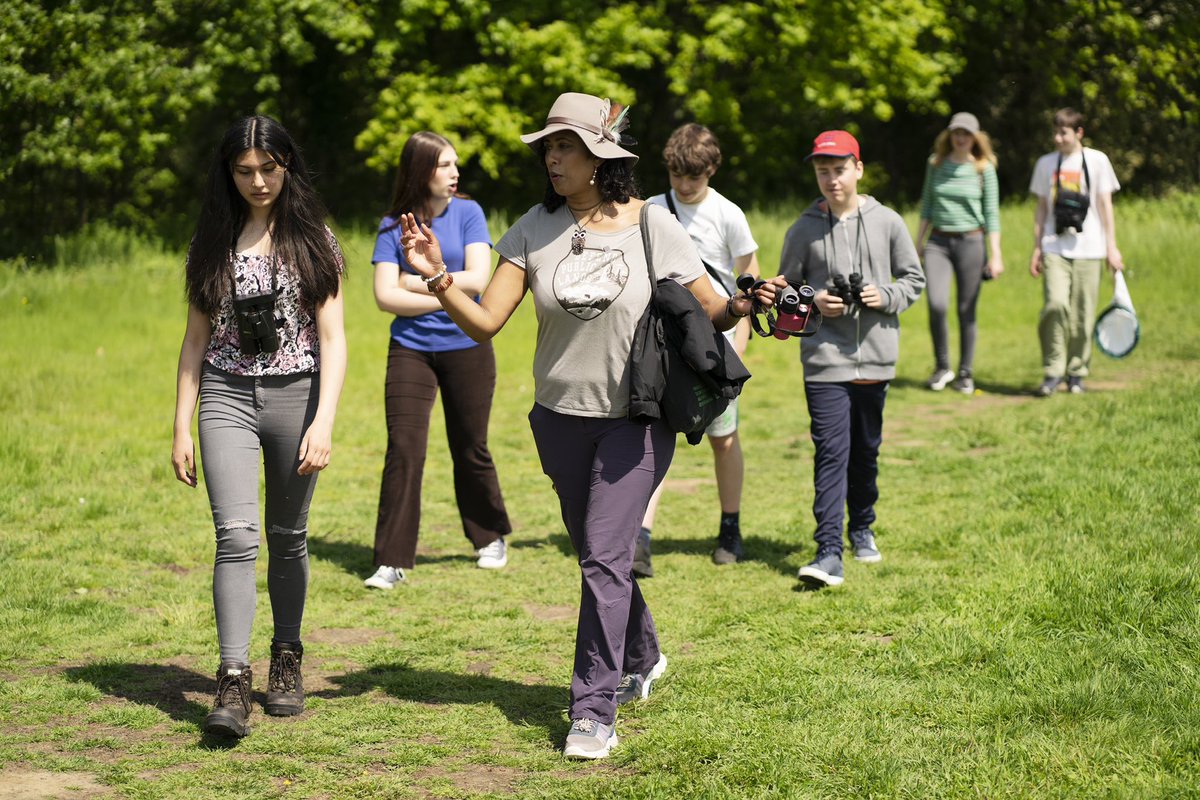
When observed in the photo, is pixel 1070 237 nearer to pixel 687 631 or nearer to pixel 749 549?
pixel 749 549

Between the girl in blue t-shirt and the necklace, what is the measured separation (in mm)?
2190

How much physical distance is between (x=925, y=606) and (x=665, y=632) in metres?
1.09

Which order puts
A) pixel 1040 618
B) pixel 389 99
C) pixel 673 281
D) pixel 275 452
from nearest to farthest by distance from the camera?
pixel 673 281, pixel 275 452, pixel 1040 618, pixel 389 99

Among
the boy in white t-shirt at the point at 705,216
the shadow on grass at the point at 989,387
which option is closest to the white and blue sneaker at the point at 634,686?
the boy in white t-shirt at the point at 705,216

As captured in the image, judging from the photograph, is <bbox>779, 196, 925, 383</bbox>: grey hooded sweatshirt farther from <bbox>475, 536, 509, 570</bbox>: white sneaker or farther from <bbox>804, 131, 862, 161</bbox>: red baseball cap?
<bbox>475, 536, 509, 570</bbox>: white sneaker

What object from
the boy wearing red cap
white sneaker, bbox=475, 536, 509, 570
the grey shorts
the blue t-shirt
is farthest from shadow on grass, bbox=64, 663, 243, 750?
the grey shorts

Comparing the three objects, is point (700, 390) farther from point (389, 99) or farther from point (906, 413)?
point (389, 99)

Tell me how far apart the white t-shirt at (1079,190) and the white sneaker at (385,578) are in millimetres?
6585

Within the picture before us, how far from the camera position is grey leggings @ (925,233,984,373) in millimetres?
12578

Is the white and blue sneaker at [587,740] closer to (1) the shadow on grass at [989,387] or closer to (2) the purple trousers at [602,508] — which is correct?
(2) the purple trousers at [602,508]

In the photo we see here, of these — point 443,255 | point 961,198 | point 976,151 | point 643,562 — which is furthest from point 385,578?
point 976,151

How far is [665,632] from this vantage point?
20.0 ft

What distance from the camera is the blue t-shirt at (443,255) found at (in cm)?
709

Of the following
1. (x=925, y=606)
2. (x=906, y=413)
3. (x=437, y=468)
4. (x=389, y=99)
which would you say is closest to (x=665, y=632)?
(x=925, y=606)
